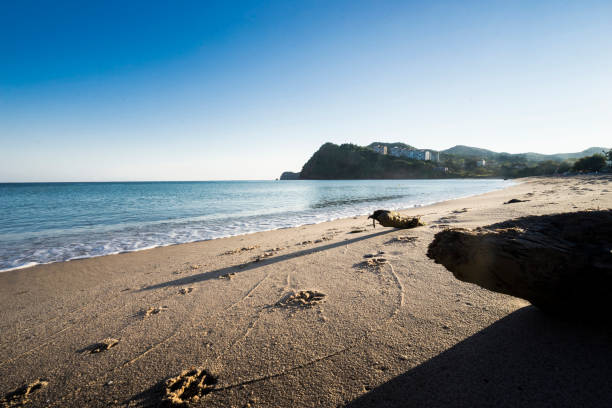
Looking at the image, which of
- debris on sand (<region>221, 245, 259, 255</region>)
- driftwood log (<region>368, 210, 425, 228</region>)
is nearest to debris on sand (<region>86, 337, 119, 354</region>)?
debris on sand (<region>221, 245, 259, 255</region>)

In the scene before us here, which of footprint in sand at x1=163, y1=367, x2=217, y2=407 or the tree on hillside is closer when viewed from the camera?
footprint in sand at x1=163, y1=367, x2=217, y2=407

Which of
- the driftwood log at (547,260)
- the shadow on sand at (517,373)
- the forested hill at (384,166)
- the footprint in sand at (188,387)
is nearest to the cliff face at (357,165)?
the forested hill at (384,166)

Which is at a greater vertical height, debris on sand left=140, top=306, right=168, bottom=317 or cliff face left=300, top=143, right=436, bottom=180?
cliff face left=300, top=143, right=436, bottom=180

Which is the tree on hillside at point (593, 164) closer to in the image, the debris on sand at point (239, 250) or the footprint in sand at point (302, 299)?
the debris on sand at point (239, 250)

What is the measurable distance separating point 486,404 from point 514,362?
604 mm

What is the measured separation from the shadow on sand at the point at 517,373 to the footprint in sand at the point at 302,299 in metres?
1.73

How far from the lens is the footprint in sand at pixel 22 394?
7.25 ft

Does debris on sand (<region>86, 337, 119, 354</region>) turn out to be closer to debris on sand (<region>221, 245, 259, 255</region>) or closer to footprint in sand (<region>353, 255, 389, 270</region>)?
footprint in sand (<region>353, 255, 389, 270</region>)

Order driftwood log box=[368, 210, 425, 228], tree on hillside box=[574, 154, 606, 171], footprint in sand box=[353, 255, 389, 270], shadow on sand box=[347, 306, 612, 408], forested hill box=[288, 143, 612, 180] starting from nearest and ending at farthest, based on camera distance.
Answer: shadow on sand box=[347, 306, 612, 408]
footprint in sand box=[353, 255, 389, 270]
driftwood log box=[368, 210, 425, 228]
tree on hillside box=[574, 154, 606, 171]
forested hill box=[288, 143, 612, 180]

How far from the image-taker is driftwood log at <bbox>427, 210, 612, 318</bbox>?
1893 mm

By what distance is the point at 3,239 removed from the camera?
10805 mm

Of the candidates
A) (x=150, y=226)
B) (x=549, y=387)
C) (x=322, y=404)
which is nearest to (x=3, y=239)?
(x=150, y=226)

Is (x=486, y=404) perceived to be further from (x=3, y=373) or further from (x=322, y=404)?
(x=3, y=373)

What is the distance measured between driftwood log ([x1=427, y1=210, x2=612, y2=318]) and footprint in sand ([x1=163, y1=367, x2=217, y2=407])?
2.57m
